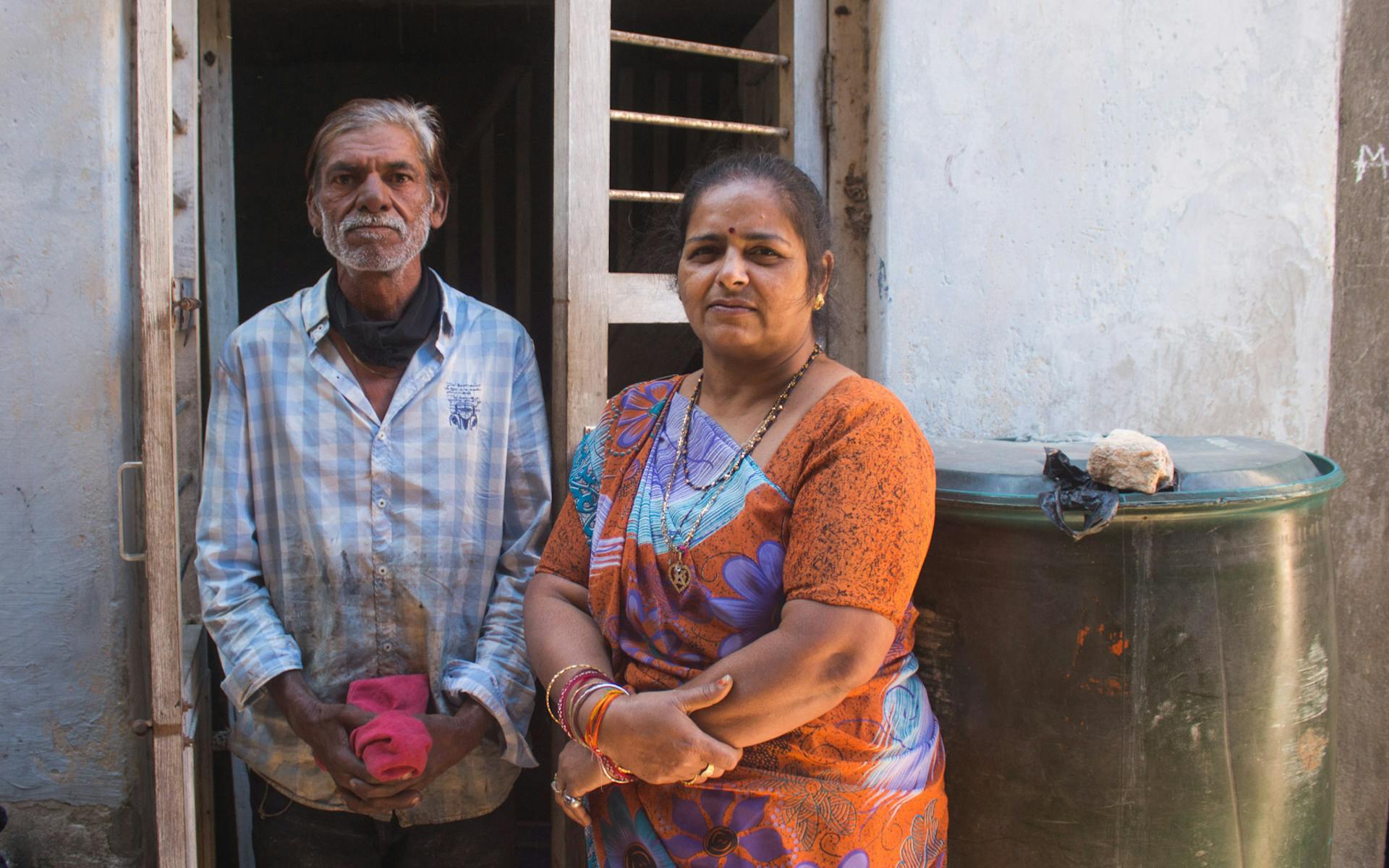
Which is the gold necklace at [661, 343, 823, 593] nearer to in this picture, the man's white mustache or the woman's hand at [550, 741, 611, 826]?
the woman's hand at [550, 741, 611, 826]

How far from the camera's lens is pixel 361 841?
210 cm

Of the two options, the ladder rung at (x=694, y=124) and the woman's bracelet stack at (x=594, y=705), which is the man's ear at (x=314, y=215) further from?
the woman's bracelet stack at (x=594, y=705)

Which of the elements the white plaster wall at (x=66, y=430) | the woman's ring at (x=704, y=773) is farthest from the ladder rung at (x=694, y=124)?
the woman's ring at (x=704, y=773)

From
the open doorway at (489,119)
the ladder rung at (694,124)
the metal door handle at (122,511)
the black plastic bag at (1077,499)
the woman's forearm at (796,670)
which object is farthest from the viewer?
the open doorway at (489,119)

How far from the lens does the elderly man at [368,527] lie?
2.04m

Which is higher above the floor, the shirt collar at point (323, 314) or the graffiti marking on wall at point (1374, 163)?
the graffiti marking on wall at point (1374, 163)

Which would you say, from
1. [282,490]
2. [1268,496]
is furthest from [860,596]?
[282,490]

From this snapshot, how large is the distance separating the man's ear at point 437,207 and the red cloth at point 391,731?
1043mm

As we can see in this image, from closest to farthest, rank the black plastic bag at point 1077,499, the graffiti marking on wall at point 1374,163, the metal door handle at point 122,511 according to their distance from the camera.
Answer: the black plastic bag at point 1077,499 → the metal door handle at point 122,511 → the graffiti marking on wall at point 1374,163

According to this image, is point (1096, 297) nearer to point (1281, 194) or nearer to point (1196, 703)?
point (1281, 194)

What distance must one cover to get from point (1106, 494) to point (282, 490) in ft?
5.34

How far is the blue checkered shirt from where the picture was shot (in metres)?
2.05

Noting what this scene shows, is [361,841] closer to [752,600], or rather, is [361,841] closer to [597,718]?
[597,718]

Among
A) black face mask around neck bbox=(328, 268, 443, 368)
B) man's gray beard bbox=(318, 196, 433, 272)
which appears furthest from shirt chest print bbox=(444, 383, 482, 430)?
man's gray beard bbox=(318, 196, 433, 272)
